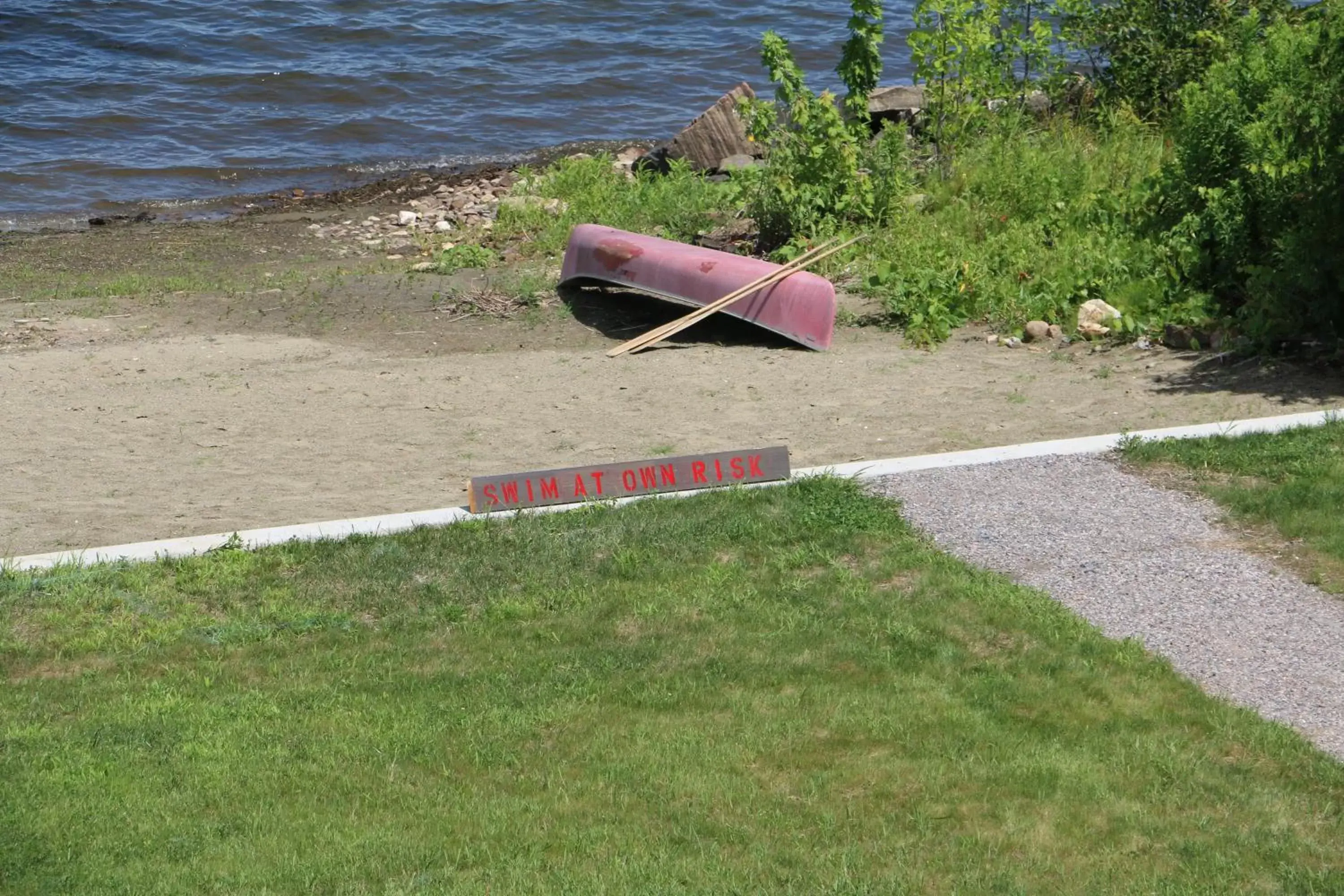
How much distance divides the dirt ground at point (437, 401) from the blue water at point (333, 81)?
7523 millimetres

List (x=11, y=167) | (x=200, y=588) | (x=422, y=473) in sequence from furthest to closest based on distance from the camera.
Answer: (x=11, y=167) < (x=422, y=473) < (x=200, y=588)

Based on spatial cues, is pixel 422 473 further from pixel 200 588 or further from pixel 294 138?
pixel 294 138

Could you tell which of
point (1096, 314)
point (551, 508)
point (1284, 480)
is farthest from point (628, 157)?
point (1284, 480)

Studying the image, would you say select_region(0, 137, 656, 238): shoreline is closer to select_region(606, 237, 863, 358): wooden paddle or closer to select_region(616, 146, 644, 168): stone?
select_region(616, 146, 644, 168): stone

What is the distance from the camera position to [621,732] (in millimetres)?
5188

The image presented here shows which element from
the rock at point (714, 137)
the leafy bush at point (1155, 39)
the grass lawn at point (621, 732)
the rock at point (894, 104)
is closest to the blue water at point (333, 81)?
the rock at point (714, 137)

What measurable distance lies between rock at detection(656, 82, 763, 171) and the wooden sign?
8799 millimetres

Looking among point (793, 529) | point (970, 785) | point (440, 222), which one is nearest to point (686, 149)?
point (440, 222)

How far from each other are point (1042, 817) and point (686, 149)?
12050mm

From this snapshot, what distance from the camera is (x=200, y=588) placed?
21.2 ft

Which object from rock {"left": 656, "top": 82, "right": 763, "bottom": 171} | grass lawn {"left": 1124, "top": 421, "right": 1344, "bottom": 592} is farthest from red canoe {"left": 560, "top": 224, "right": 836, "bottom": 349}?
rock {"left": 656, "top": 82, "right": 763, "bottom": 171}

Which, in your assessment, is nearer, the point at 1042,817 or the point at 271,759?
the point at 1042,817

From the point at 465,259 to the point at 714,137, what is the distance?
3739 mm

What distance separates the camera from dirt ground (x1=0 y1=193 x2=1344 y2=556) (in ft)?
25.6
